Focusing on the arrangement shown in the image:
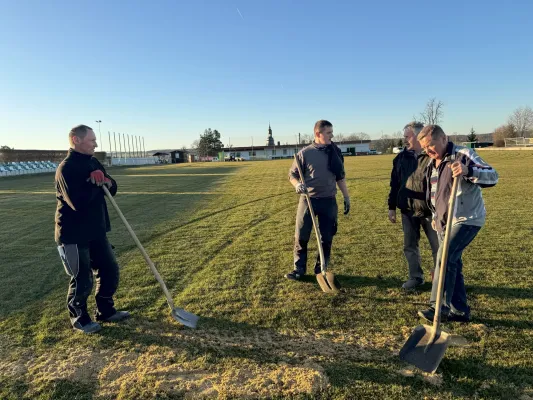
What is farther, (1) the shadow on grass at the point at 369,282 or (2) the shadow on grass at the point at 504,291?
(1) the shadow on grass at the point at 369,282

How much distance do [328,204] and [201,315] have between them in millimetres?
2183

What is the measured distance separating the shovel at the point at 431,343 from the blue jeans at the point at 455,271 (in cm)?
18

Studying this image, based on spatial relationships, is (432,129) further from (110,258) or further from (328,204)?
(110,258)

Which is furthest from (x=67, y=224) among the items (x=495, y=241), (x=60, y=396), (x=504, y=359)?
(x=495, y=241)

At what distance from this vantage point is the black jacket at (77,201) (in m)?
3.52

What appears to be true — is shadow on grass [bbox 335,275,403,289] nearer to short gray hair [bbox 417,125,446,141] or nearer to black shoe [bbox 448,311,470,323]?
black shoe [bbox 448,311,470,323]

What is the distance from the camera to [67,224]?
11.9 feet

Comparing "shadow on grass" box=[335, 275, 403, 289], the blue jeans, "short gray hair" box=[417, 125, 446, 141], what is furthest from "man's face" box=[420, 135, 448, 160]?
"shadow on grass" box=[335, 275, 403, 289]

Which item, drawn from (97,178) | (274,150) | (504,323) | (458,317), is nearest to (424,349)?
(458,317)

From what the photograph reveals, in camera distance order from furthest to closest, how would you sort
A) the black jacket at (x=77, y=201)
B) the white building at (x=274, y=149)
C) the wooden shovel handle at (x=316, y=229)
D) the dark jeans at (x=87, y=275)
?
the white building at (x=274, y=149)
the wooden shovel handle at (x=316, y=229)
the dark jeans at (x=87, y=275)
the black jacket at (x=77, y=201)

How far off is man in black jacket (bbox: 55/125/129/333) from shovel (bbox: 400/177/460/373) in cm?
317

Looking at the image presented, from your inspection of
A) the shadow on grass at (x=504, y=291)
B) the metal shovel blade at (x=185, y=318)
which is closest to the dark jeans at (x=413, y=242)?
the shadow on grass at (x=504, y=291)

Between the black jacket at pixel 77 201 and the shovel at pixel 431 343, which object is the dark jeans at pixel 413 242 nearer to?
the shovel at pixel 431 343

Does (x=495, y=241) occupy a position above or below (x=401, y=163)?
below
